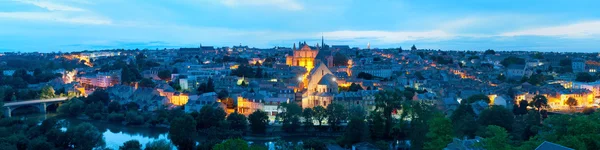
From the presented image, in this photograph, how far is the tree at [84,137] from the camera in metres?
13.9

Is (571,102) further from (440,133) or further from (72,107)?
(72,107)

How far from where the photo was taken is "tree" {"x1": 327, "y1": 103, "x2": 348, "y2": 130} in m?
17.4

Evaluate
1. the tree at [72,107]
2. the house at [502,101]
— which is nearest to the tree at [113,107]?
the tree at [72,107]

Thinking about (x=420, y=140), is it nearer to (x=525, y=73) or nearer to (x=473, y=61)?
(x=525, y=73)

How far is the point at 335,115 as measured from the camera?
684 inches

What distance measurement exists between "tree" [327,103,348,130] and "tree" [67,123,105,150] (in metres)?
7.18

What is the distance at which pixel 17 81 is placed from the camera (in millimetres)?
30594

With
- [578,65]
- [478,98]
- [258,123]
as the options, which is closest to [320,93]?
[258,123]

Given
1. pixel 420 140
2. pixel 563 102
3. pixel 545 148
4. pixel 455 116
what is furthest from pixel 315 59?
pixel 545 148

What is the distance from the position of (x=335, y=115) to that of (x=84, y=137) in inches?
308

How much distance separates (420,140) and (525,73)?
25.2m

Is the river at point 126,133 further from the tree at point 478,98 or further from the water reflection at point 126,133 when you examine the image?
the tree at point 478,98

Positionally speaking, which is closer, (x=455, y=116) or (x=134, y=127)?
(x=455, y=116)

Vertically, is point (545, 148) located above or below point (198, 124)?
→ above
